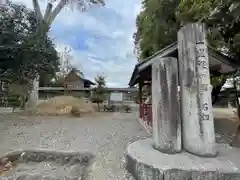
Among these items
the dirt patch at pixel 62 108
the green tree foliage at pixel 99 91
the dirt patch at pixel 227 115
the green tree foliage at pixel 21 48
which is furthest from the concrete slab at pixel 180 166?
the green tree foliage at pixel 99 91

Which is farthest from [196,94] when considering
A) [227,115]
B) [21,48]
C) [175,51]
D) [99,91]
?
[99,91]

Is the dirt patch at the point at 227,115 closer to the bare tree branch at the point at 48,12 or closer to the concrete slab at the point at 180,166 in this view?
the concrete slab at the point at 180,166

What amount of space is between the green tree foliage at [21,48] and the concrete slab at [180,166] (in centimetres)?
795

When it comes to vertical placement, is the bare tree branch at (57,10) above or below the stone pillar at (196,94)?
above

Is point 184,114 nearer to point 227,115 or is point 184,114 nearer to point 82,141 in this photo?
point 82,141

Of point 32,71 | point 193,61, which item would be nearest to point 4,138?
point 32,71

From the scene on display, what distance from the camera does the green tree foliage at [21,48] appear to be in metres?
9.91

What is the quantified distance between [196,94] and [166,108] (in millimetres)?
645

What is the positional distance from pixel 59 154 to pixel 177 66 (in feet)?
11.2

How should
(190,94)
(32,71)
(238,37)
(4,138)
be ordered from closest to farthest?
(190,94)
(238,37)
(4,138)
(32,71)

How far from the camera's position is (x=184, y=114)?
452cm

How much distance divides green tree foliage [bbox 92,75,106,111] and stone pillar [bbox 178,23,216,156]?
1436 cm

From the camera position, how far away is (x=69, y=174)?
4.68m

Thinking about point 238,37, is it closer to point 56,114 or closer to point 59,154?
point 59,154
